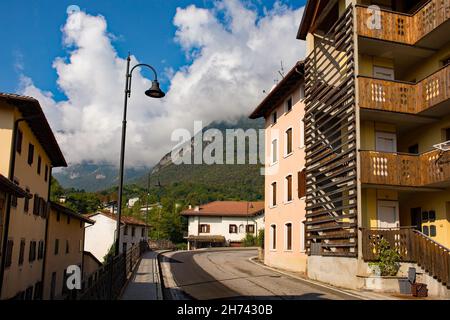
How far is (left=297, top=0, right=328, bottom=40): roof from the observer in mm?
23844

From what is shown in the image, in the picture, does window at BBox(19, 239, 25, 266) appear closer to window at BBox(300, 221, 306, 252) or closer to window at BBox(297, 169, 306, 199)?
window at BBox(300, 221, 306, 252)

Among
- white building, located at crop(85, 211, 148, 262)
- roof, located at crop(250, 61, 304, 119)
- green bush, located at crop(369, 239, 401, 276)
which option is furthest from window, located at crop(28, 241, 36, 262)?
white building, located at crop(85, 211, 148, 262)

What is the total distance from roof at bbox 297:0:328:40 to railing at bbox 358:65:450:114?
7.15m

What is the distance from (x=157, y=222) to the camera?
279 ft

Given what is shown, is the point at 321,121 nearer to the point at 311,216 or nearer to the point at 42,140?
the point at 311,216

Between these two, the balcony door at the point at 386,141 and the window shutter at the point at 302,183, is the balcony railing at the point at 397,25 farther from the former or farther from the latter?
the window shutter at the point at 302,183

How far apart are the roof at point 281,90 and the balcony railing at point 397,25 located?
583 cm

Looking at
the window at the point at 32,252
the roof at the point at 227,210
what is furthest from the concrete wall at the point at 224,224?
the window at the point at 32,252

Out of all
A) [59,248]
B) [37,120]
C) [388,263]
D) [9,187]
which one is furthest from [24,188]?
[388,263]

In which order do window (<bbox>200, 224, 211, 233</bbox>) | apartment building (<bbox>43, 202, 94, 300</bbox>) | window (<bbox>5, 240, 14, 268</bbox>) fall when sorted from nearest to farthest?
window (<bbox>5, 240, 14, 268</bbox>) < apartment building (<bbox>43, 202, 94, 300</bbox>) < window (<bbox>200, 224, 211, 233</bbox>)

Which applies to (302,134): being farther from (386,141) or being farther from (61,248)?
(61,248)

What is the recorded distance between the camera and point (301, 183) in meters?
24.7

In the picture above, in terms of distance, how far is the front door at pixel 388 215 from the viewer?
19.0 metres

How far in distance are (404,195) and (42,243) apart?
19737mm
